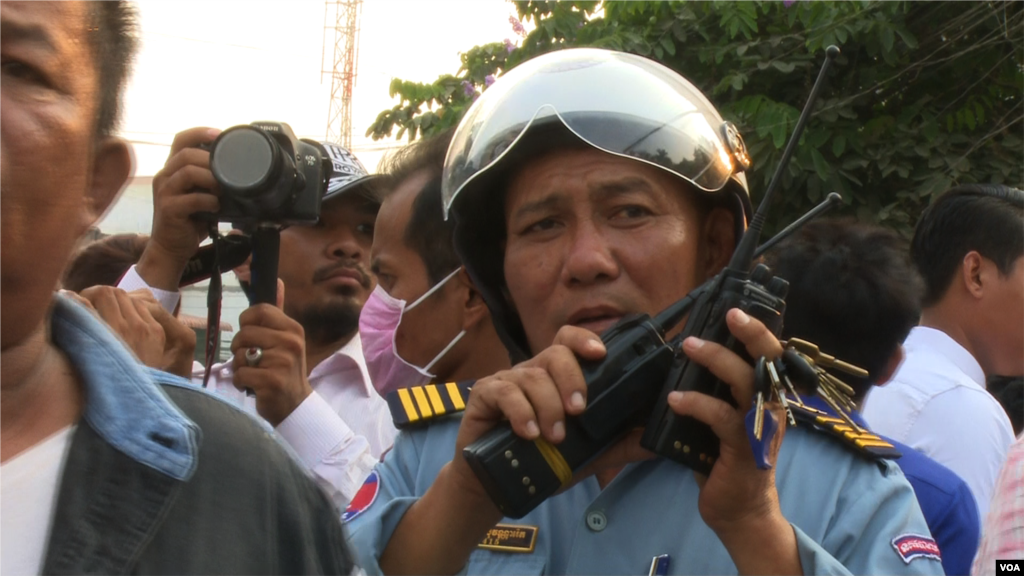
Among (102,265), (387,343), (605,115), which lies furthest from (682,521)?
(102,265)

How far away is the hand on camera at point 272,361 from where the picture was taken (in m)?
2.70

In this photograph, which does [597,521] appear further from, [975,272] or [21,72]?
[975,272]

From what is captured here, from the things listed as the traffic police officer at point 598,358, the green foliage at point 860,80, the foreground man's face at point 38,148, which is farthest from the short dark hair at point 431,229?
the green foliage at point 860,80

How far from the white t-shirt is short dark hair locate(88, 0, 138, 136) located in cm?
38

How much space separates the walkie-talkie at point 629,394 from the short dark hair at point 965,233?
2478 millimetres

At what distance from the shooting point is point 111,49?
137 centimetres

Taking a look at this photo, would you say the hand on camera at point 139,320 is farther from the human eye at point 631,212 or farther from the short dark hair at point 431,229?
the human eye at point 631,212

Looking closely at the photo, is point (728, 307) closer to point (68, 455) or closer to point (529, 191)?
point (529, 191)

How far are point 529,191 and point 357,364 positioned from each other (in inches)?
69.7

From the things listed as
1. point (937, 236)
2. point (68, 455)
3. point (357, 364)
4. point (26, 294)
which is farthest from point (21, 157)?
point (937, 236)

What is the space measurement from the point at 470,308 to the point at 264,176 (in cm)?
82

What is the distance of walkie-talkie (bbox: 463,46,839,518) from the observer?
157 centimetres

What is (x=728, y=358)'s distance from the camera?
1.50 metres

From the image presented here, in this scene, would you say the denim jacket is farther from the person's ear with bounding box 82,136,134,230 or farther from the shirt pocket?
the shirt pocket
